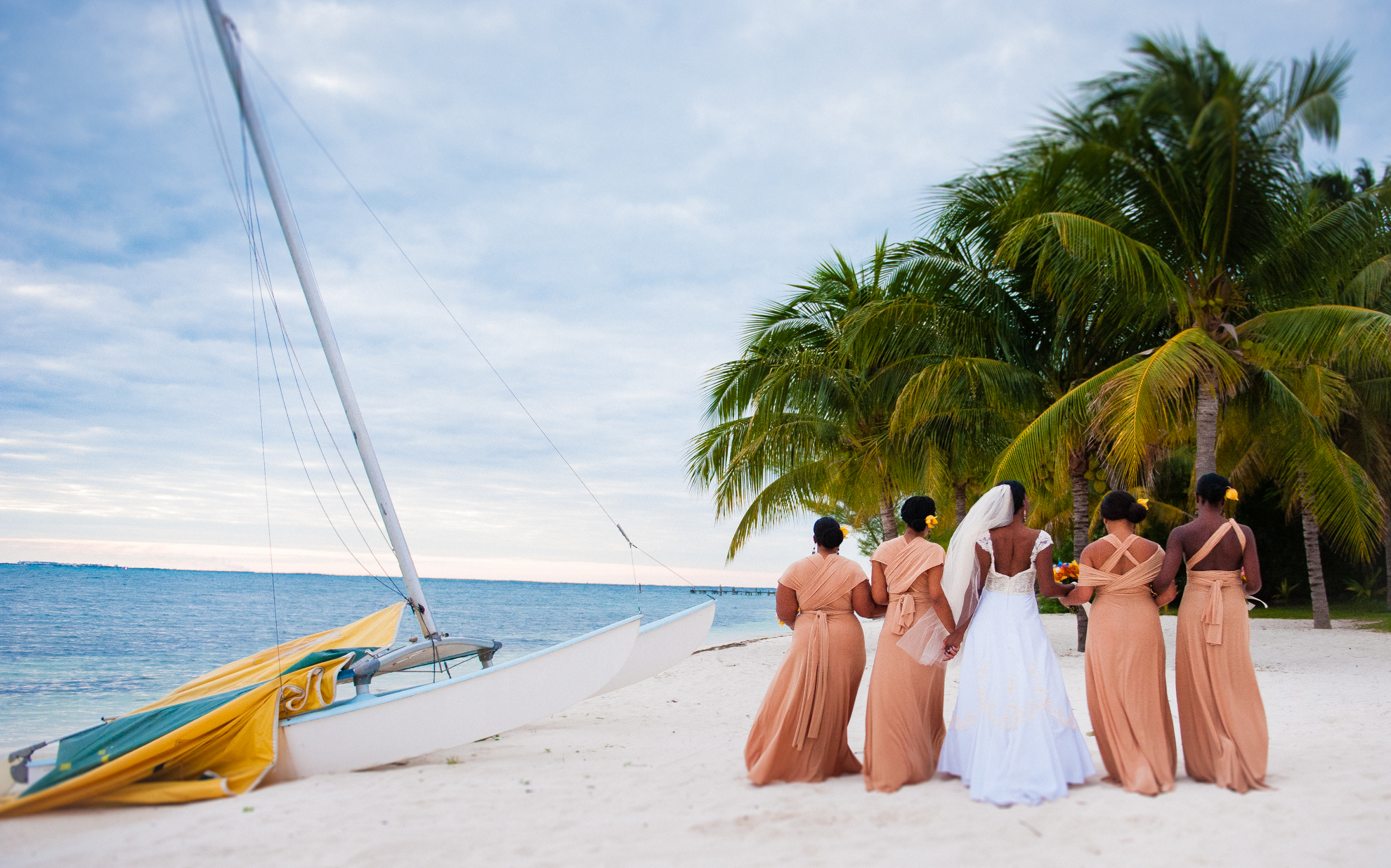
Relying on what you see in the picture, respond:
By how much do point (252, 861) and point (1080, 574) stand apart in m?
4.68

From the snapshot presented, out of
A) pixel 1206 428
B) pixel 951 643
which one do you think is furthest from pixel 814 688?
pixel 1206 428

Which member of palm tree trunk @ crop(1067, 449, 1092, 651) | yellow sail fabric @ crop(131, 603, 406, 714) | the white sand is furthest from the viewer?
palm tree trunk @ crop(1067, 449, 1092, 651)

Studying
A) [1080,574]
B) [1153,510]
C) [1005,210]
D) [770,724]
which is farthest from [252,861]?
[1153,510]

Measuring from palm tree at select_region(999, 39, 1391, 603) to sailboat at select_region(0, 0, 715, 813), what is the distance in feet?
20.7

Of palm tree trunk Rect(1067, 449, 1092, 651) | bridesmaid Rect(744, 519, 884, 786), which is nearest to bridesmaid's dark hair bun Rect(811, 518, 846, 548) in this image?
bridesmaid Rect(744, 519, 884, 786)

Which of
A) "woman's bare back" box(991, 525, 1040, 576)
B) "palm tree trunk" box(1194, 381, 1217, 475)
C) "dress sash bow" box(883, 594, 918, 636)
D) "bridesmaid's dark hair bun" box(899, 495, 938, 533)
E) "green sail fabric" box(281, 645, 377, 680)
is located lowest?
"green sail fabric" box(281, 645, 377, 680)

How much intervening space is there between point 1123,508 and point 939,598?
3.79ft

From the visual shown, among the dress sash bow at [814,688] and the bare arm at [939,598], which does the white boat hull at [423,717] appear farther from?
the bare arm at [939,598]

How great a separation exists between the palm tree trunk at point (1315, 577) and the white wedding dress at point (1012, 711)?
14.4 metres

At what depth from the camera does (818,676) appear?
202 inches

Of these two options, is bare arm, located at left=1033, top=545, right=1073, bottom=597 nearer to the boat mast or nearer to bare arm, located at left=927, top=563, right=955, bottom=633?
bare arm, located at left=927, top=563, right=955, bottom=633

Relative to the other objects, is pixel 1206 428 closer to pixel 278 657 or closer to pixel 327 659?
pixel 327 659

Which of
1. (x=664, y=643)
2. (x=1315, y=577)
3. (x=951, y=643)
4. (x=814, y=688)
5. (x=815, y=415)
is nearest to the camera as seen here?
(x=951, y=643)

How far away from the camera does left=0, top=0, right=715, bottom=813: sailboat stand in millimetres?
5676
